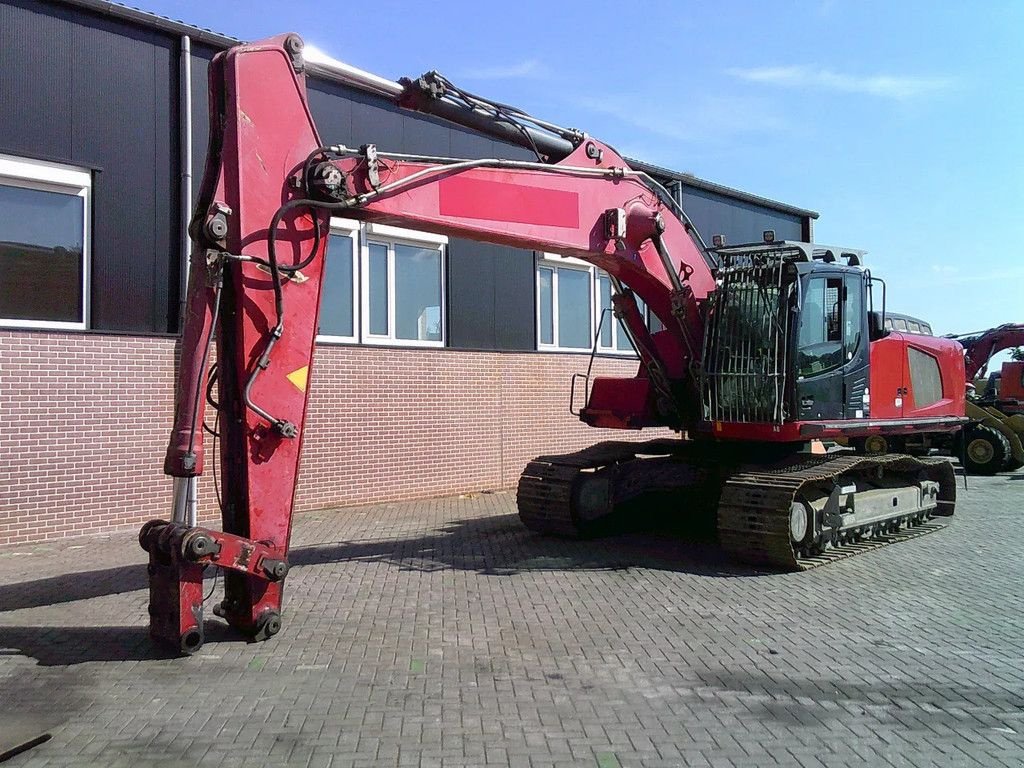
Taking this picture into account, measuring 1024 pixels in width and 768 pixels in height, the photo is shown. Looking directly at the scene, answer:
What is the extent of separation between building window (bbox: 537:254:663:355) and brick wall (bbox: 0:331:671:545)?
17.3 inches

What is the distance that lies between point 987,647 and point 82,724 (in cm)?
549

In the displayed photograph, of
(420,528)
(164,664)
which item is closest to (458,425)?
(420,528)

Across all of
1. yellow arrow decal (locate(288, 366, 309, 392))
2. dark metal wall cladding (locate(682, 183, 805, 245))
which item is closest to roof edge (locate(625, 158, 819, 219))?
dark metal wall cladding (locate(682, 183, 805, 245))

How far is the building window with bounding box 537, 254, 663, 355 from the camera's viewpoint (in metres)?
15.3

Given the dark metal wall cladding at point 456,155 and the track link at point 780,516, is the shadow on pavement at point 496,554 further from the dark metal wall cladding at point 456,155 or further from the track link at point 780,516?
the dark metal wall cladding at point 456,155

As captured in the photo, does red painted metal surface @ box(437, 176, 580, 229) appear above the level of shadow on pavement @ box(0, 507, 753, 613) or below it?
above

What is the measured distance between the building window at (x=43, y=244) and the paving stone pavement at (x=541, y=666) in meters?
2.81

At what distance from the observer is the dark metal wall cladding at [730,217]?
1864cm

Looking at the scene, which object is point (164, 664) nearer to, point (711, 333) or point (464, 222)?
point (464, 222)

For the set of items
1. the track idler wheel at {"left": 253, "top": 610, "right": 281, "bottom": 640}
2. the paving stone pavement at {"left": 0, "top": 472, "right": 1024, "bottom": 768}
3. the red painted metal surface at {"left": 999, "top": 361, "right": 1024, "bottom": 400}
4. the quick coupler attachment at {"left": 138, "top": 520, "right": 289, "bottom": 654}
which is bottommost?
the paving stone pavement at {"left": 0, "top": 472, "right": 1024, "bottom": 768}

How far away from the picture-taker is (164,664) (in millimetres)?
5312

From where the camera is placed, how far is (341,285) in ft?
40.2

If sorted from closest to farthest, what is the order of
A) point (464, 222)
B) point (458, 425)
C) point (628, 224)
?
point (464, 222) → point (628, 224) → point (458, 425)

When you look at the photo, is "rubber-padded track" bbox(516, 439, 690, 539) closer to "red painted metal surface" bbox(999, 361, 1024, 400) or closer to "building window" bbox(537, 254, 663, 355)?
"building window" bbox(537, 254, 663, 355)
